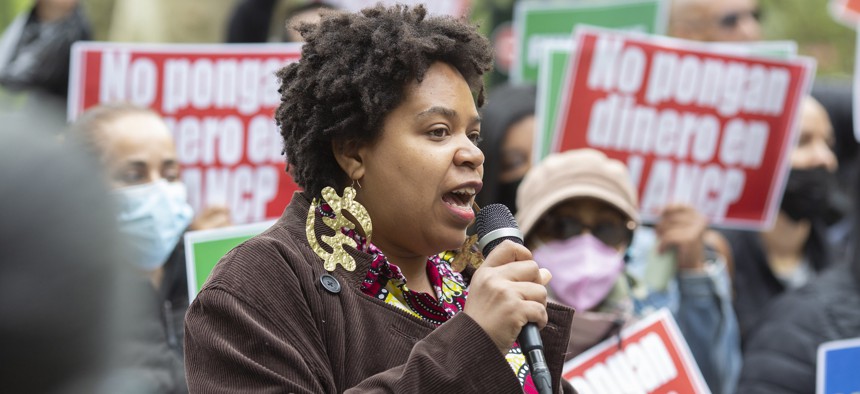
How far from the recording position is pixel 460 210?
2.95 metres

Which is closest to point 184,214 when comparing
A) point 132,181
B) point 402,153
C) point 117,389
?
point 132,181

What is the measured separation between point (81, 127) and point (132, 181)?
0.26m

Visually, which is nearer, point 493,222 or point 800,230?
point 493,222

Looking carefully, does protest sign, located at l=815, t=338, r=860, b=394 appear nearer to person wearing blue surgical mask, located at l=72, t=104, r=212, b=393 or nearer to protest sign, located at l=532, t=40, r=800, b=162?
protest sign, located at l=532, t=40, r=800, b=162

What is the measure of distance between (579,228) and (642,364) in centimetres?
63

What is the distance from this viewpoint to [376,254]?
2982 millimetres

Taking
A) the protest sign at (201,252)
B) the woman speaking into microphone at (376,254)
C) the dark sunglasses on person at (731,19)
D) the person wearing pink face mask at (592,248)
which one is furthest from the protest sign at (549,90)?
the woman speaking into microphone at (376,254)

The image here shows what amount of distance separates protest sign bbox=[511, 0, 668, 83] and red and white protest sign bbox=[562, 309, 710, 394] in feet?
9.39

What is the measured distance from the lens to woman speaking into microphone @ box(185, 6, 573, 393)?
2719 millimetres

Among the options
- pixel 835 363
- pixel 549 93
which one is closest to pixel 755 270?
pixel 549 93

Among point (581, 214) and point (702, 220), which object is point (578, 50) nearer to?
point (702, 220)

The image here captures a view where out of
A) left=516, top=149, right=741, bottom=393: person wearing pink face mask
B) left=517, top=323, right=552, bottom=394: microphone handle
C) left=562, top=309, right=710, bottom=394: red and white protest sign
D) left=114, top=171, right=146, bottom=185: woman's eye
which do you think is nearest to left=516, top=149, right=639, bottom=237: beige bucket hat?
left=516, top=149, right=741, bottom=393: person wearing pink face mask

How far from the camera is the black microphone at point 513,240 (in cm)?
275

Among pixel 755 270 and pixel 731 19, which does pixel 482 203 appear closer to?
pixel 755 270
